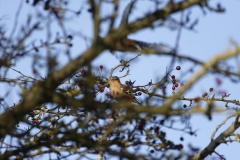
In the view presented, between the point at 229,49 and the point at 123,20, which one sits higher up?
the point at 123,20

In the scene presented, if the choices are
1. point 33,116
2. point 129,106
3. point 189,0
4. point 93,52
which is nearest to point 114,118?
point 129,106

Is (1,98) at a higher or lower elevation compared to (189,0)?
lower

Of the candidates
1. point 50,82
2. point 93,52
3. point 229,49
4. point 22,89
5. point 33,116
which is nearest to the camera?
point 229,49

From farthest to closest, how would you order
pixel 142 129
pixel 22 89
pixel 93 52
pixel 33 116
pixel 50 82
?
pixel 33 116 → pixel 22 89 → pixel 142 129 → pixel 50 82 → pixel 93 52

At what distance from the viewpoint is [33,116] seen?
4.98 m

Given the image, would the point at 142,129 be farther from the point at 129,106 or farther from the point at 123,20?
the point at 123,20

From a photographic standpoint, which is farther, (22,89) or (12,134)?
(22,89)

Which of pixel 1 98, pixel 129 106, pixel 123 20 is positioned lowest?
pixel 129 106

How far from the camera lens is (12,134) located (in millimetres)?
3389

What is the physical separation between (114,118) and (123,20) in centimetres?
83

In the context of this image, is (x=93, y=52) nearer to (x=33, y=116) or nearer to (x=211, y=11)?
(x=211, y=11)

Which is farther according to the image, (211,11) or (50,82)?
(211,11)

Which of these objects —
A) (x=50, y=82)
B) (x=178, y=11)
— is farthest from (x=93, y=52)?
(x=178, y=11)

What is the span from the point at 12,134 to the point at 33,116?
159 cm
